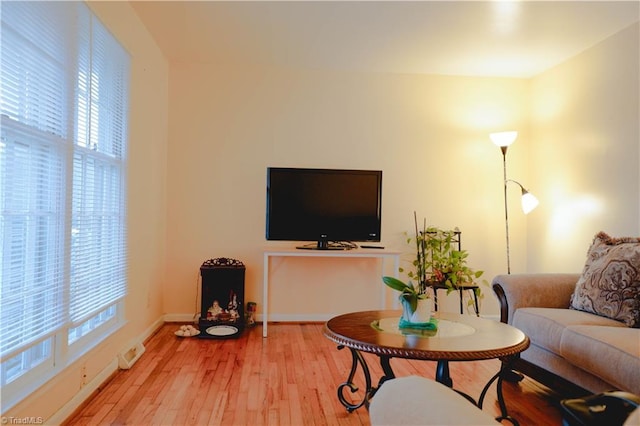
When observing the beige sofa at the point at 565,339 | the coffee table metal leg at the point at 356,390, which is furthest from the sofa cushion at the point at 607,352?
the coffee table metal leg at the point at 356,390

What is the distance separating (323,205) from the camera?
13.0 ft

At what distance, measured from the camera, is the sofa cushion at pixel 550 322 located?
7.43 feet

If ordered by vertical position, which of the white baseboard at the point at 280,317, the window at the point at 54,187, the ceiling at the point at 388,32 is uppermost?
the ceiling at the point at 388,32

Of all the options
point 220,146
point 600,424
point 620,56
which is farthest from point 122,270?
point 620,56

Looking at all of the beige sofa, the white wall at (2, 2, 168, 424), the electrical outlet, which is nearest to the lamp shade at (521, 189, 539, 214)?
the beige sofa

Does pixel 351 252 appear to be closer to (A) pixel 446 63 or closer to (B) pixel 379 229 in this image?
(B) pixel 379 229

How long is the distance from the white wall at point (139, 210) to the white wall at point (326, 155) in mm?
255

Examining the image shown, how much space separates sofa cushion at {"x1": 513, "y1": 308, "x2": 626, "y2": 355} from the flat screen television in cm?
168

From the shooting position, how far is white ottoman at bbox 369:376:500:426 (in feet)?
2.69

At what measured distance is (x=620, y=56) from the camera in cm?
331

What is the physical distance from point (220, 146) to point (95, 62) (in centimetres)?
171

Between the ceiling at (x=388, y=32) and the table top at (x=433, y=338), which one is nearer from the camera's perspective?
the table top at (x=433, y=338)

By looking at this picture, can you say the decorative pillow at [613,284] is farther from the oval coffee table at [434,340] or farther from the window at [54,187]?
the window at [54,187]

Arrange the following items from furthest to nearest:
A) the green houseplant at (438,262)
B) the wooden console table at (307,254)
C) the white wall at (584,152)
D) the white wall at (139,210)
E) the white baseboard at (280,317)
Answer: the white baseboard at (280,317), the green houseplant at (438,262), the wooden console table at (307,254), the white wall at (584,152), the white wall at (139,210)
